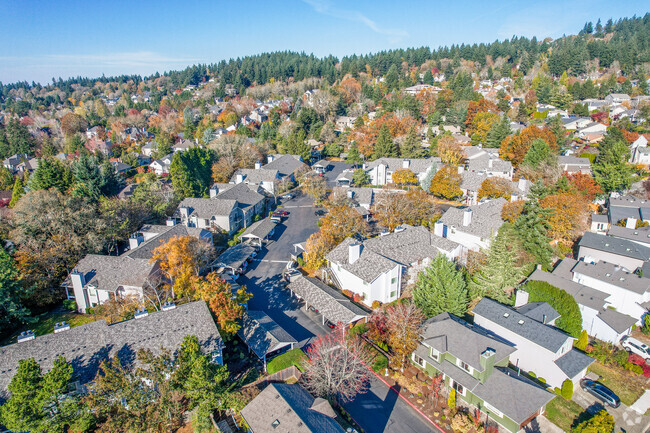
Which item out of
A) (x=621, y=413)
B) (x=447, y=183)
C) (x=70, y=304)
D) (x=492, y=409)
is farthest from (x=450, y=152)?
(x=70, y=304)

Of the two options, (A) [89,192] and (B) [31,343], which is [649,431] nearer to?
(B) [31,343]

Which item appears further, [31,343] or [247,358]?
[247,358]

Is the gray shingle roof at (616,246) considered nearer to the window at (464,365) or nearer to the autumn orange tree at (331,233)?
the autumn orange tree at (331,233)

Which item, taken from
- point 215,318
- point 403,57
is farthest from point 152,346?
point 403,57

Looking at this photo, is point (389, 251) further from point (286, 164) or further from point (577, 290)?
point (286, 164)

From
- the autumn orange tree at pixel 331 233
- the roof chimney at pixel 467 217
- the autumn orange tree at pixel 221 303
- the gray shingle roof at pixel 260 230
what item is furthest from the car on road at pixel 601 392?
the gray shingle roof at pixel 260 230

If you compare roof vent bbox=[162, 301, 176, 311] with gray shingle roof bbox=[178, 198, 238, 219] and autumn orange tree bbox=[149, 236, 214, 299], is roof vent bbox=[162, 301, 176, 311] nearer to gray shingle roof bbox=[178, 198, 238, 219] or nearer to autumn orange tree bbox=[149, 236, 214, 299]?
autumn orange tree bbox=[149, 236, 214, 299]

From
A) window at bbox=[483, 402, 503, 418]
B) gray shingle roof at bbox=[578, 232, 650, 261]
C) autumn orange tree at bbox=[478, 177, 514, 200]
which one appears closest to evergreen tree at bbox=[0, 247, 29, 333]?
window at bbox=[483, 402, 503, 418]
